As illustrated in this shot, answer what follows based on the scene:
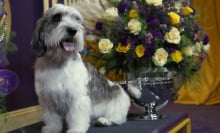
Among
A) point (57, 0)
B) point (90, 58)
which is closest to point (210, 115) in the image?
point (57, 0)

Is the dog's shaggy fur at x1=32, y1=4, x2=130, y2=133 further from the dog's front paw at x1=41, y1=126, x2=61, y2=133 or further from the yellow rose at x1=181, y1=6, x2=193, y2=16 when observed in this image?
the yellow rose at x1=181, y1=6, x2=193, y2=16

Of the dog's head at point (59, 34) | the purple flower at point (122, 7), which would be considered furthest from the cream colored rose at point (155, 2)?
the dog's head at point (59, 34)

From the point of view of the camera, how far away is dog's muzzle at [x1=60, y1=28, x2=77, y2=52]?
1.52m

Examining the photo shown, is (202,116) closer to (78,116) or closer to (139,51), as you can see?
(139,51)

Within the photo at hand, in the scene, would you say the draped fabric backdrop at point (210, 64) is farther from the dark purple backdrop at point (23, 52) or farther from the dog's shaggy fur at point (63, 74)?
the dog's shaggy fur at point (63, 74)

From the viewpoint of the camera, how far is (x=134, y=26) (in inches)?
73.7

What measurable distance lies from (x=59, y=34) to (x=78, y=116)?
366 mm

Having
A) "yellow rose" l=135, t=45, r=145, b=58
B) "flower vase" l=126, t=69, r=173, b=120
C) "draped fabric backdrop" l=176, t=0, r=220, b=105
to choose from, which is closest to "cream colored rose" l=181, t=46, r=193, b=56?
"flower vase" l=126, t=69, r=173, b=120

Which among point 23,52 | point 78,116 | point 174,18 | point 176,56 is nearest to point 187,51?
point 176,56

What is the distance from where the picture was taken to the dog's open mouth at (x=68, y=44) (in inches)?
60.7

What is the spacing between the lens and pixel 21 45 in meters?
2.68

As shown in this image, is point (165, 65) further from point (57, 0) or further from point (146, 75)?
point (57, 0)

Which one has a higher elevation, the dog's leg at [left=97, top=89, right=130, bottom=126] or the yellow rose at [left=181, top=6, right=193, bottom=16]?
the yellow rose at [left=181, top=6, right=193, bottom=16]

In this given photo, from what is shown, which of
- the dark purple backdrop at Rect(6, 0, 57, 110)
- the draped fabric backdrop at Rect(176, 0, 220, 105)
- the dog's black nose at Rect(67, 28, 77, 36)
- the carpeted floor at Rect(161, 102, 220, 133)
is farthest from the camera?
the draped fabric backdrop at Rect(176, 0, 220, 105)
